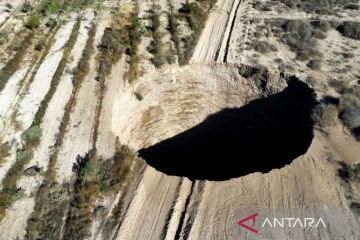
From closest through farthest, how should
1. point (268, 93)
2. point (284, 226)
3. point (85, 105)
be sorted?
point (284, 226) < point (85, 105) < point (268, 93)

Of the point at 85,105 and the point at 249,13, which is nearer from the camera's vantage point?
the point at 85,105

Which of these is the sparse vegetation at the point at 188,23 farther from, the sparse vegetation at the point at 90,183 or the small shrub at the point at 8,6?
the small shrub at the point at 8,6

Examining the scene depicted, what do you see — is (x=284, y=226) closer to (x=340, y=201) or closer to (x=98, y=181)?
(x=340, y=201)

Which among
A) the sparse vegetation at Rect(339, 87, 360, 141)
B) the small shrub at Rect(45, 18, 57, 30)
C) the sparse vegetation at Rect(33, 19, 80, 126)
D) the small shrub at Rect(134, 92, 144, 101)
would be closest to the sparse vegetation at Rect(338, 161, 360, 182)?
the sparse vegetation at Rect(339, 87, 360, 141)

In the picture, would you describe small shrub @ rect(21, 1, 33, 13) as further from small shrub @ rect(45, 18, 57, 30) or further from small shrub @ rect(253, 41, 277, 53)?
small shrub @ rect(253, 41, 277, 53)

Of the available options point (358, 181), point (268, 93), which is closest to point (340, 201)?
point (358, 181)

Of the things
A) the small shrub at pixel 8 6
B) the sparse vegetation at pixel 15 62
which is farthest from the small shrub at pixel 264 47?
the small shrub at pixel 8 6
